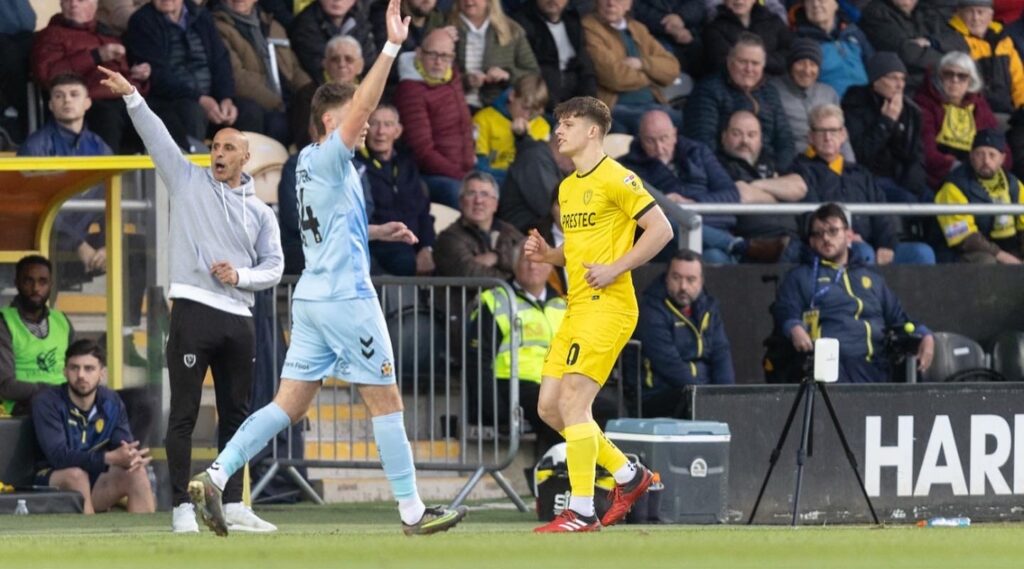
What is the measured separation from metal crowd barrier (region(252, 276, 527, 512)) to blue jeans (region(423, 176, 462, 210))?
6.04 feet

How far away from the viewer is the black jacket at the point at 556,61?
1717 cm

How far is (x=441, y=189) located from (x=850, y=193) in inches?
132

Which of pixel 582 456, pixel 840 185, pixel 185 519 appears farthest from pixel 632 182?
pixel 840 185

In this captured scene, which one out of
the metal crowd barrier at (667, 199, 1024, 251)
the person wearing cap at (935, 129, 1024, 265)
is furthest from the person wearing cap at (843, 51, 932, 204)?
the metal crowd barrier at (667, 199, 1024, 251)

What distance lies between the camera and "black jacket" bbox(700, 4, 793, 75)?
58.9 ft

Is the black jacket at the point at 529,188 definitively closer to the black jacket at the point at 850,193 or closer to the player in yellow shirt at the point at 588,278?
the black jacket at the point at 850,193

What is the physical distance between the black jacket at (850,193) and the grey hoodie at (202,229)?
681 cm

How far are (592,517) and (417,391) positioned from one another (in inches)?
149

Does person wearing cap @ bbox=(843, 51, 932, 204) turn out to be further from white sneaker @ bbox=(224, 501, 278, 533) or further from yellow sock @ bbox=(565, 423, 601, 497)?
white sneaker @ bbox=(224, 501, 278, 533)

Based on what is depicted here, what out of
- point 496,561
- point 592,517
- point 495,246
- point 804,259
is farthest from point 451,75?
point 496,561

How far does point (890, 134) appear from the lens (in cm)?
1791

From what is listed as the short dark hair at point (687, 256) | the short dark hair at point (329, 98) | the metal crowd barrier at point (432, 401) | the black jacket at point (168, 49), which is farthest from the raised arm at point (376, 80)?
the black jacket at point (168, 49)

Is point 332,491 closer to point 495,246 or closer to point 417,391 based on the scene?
point 417,391

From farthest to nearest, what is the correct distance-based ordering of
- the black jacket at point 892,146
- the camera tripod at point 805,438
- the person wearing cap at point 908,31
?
the person wearing cap at point 908,31, the black jacket at point 892,146, the camera tripod at point 805,438
